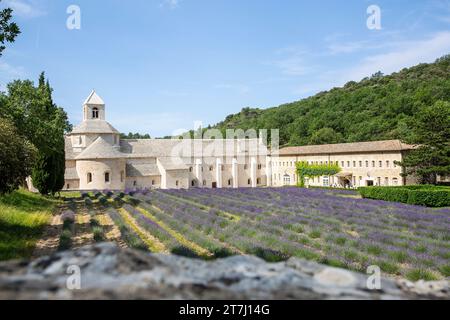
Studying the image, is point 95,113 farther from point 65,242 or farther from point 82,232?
point 65,242

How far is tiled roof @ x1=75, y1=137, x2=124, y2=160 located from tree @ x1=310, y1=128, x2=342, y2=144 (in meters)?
47.3

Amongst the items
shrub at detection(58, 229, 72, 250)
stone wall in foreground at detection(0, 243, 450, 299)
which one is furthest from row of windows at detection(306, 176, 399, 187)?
stone wall in foreground at detection(0, 243, 450, 299)

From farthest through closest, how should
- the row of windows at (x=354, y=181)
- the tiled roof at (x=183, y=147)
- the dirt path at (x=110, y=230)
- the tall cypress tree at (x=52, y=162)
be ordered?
1. the tiled roof at (x=183, y=147)
2. the row of windows at (x=354, y=181)
3. the tall cypress tree at (x=52, y=162)
4. the dirt path at (x=110, y=230)

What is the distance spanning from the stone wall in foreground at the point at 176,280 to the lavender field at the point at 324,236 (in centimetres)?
855

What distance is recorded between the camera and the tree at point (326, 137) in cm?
7471

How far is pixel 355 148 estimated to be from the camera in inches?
1752

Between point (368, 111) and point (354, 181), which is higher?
point (368, 111)

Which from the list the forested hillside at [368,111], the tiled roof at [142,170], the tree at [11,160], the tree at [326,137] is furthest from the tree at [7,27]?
the tree at [326,137]

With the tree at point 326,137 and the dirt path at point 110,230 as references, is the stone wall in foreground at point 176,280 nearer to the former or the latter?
the dirt path at point 110,230

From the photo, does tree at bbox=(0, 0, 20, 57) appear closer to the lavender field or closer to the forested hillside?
the lavender field

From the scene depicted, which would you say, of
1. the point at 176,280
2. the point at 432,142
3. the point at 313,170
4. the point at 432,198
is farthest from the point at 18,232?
the point at 313,170

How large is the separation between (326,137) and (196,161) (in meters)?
35.1
